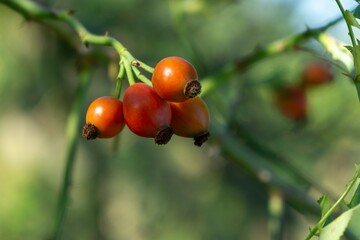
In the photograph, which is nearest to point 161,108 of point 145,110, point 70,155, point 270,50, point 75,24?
point 145,110

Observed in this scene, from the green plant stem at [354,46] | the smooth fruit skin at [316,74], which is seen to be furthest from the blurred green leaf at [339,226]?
the smooth fruit skin at [316,74]

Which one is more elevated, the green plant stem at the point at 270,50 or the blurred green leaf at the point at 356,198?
the green plant stem at the point at 270,50

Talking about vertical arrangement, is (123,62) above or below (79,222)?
below

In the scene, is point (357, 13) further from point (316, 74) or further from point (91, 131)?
point (316, 74)

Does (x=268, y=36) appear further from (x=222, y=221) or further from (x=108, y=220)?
(x=108, y=220)

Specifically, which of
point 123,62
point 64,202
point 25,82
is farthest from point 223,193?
point 123,62

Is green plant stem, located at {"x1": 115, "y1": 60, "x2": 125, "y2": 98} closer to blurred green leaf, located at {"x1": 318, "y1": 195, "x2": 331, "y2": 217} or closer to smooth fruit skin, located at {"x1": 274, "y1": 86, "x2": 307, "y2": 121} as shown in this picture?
blurred green leaf, located at {"x1": 318, "y1": 195, "x2": 331, "y2": 217}

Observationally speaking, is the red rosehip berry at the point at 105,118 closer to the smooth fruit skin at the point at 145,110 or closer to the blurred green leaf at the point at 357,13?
the smooth fruit skin at the point at 145,110
